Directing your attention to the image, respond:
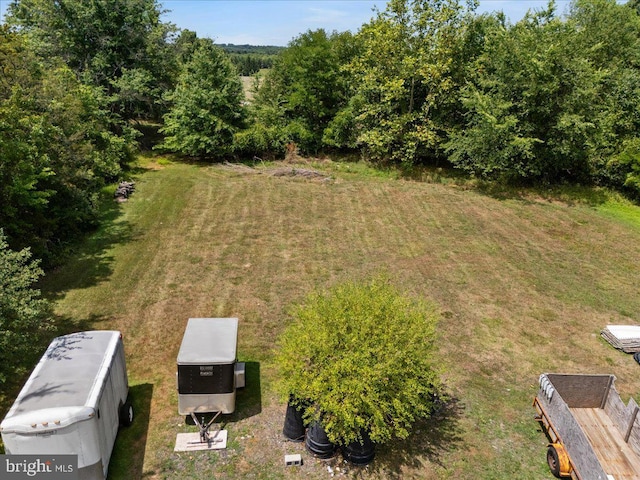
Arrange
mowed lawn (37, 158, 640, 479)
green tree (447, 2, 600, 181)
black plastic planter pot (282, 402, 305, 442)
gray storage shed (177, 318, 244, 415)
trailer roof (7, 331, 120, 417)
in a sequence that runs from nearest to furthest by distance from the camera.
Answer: trailer roof (7, 331, 120, 417) → gray storage shed (177, 318, 244, 415) → black plastic planter pot (282, 402, 305, 442) → mowed lawn (37, 158, 640, 479) → green tree (447, 2, 600, 181)

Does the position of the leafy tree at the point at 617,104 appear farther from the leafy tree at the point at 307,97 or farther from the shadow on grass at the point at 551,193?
the leafy tree at the point at 307,97

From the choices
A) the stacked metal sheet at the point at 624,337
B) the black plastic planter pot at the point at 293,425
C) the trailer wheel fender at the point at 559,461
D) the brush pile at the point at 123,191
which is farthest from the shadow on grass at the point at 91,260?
the stacked metal sheet at the point at 624,337

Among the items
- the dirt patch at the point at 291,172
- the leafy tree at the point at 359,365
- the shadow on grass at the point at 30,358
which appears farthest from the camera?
the dirt patch at the point at 291,172

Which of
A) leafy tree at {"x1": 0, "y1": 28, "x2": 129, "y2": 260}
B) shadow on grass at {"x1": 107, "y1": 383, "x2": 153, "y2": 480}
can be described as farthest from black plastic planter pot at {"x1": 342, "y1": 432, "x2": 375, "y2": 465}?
leafy tree at {"x1": 0, "y1": 28, "x2": 129, "y2": 260}

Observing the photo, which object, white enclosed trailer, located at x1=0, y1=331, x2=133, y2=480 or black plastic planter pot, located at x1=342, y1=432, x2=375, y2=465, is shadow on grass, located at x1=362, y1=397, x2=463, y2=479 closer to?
black plastic planter pot, located at x1=342, y1=432, x2=375, y2=465

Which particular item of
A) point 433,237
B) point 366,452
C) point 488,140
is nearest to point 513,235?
point 433,237

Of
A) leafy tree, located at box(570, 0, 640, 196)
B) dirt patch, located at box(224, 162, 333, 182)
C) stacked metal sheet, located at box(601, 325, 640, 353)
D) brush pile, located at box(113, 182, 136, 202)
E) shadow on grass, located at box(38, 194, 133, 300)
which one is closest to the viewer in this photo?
stacked metal sheet, located at box(601, 325, 640, 353)

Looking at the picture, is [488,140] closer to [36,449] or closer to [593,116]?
[593,116]
